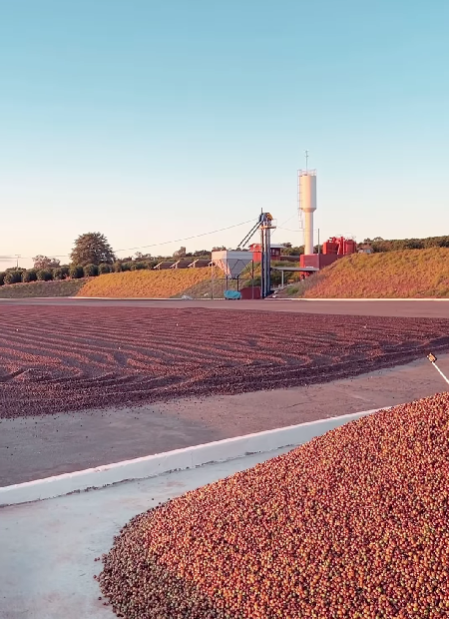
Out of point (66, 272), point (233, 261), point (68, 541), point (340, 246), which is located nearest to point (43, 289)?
point (66, 272)

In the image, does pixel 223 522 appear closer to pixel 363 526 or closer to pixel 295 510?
pixel 295 510

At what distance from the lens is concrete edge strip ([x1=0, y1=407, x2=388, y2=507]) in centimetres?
409

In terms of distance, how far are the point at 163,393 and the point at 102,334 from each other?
7875 mm

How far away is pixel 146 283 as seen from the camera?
58094mm

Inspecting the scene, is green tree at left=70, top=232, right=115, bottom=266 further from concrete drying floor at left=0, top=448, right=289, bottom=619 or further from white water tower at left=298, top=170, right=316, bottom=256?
concrete drying floor at left=0, top=448, right=289, bottom=619

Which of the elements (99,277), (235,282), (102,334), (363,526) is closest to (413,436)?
(363,526)

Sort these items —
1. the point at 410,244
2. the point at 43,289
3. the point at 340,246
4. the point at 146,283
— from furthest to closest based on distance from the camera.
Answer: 1. the point at 43,289
2. the point at 410,244
3. the point at 146,283
4. the point at 340,246

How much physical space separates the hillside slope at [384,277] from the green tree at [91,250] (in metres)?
50.4

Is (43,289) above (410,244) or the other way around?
the other way around

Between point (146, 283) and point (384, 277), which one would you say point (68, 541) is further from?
point (146, 283)

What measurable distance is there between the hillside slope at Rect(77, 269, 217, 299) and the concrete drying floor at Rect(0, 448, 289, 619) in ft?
157

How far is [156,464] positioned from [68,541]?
120 centimetres

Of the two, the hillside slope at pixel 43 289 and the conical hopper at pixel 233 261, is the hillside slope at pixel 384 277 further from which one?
the hillside slope at pixel 43 289

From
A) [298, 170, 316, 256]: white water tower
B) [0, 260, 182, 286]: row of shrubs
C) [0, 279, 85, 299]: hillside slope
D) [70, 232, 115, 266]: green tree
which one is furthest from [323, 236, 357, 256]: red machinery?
[70, 232, 115, 266]: green tree
